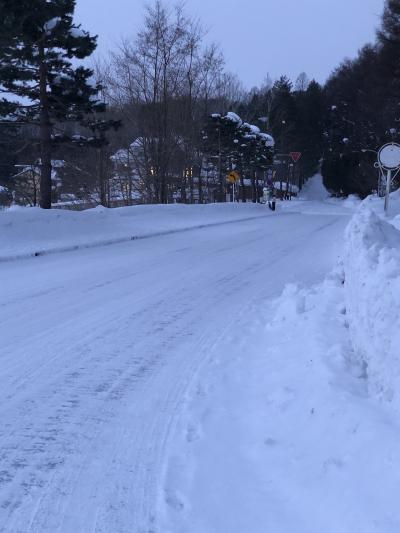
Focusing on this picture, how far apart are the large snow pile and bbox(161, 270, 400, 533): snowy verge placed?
7664 centimetres

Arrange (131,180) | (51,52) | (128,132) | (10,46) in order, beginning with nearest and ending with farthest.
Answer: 1. (10,46)
2. (51,52)
3. (128,132)
4. (131,180)

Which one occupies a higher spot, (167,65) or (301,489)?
(167,65)

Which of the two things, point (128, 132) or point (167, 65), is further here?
point (128, 132)

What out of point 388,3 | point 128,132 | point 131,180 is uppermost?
point 388,3

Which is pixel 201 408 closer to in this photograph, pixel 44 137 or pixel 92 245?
pixel 92 245

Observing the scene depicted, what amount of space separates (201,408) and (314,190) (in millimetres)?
85514

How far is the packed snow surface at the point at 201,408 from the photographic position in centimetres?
283

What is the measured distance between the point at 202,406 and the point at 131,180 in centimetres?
3295

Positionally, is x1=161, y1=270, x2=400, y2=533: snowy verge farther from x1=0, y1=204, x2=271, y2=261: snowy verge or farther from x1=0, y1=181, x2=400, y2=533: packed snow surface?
x1=0, y1=204, x2=271, y2=261: snowy verge

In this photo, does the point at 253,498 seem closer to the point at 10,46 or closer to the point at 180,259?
the point at 180,259

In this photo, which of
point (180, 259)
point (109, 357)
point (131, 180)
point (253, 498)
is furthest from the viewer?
point (131, 180)

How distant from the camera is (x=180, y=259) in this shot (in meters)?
12.1

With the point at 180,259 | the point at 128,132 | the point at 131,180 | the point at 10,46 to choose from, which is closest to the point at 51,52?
the point at 10,46

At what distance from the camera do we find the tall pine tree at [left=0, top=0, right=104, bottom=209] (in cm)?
1798
